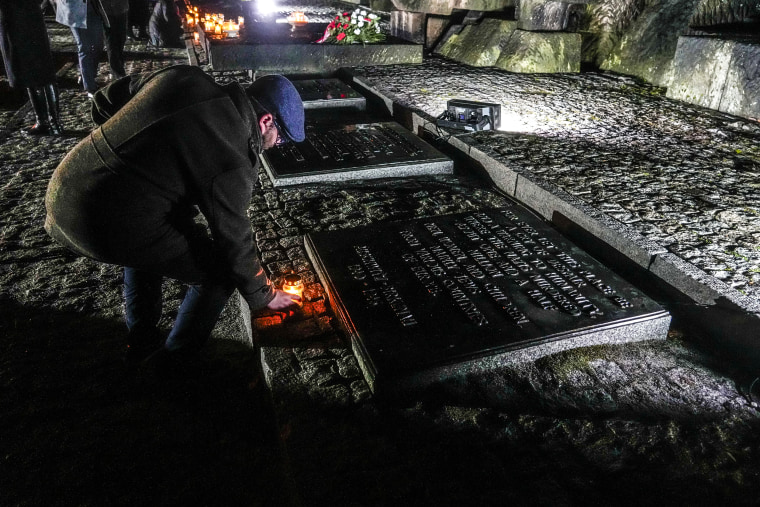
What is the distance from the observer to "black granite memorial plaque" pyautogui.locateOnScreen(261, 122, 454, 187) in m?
4.29

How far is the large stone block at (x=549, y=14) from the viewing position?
8.58 m

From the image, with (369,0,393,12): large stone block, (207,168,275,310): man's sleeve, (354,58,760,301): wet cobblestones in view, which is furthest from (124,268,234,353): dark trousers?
(369,0,393,12): large stone block

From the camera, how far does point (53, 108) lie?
593 cm

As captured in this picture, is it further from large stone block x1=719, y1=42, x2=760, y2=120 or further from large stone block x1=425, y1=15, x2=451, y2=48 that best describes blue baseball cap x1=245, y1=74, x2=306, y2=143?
large stone block x1=425, y1=15, x2=451, y2=48

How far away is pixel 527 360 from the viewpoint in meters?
2.34

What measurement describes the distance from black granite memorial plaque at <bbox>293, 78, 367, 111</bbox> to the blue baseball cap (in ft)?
12.8

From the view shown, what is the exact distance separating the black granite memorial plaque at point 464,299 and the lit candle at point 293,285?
135mm

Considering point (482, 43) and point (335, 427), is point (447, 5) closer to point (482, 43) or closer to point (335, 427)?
point (482, 43)

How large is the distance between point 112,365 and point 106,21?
6952 mm

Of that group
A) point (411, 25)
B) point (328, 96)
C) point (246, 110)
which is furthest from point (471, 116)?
point (411, 25)

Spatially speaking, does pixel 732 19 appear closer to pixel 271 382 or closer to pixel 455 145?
pixel 455 145

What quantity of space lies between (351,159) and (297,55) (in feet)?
15.9

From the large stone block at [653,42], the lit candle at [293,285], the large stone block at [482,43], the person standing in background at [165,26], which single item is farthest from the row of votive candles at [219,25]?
the lit candle at [293,285]

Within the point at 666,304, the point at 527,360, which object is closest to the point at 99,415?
the point at 527,360
